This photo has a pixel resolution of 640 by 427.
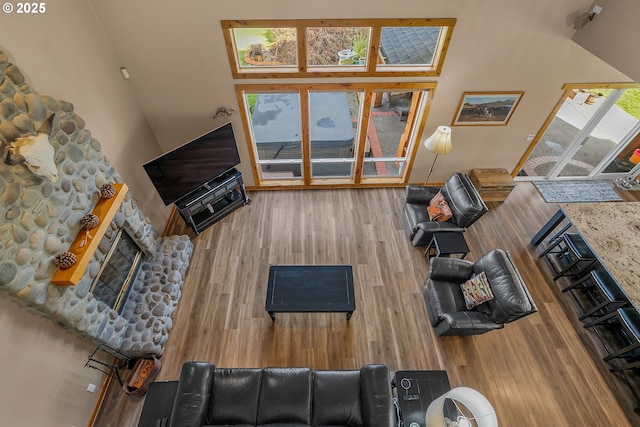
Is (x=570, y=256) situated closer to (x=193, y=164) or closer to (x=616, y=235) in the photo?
(x=616, y=235)

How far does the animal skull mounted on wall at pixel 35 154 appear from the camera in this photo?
2570mm

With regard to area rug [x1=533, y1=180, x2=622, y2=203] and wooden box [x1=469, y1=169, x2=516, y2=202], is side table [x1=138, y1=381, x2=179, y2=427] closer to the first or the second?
wooden box [x1=469, y1=169, x2=516, y2=202]

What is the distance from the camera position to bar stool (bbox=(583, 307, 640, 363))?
369 cm

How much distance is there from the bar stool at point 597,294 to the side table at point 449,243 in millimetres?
1592

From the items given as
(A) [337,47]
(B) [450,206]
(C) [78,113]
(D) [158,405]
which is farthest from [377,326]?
(C) [78,113]

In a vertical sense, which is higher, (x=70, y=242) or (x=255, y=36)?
(x=255, y=36)

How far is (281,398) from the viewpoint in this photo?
3.18m

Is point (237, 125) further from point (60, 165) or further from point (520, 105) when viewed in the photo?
point (520, 105)

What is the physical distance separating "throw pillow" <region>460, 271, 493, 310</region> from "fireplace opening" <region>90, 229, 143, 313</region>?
4477 mm

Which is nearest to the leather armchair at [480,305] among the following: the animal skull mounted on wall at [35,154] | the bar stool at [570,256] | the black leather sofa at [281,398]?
the black leather sofa at [281,398]

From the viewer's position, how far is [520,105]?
197 inches

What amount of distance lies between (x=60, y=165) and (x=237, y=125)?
2.56 metres

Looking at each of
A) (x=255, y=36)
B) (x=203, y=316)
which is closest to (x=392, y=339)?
(x=203, y=316)

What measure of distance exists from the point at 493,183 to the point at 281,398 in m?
4.95
